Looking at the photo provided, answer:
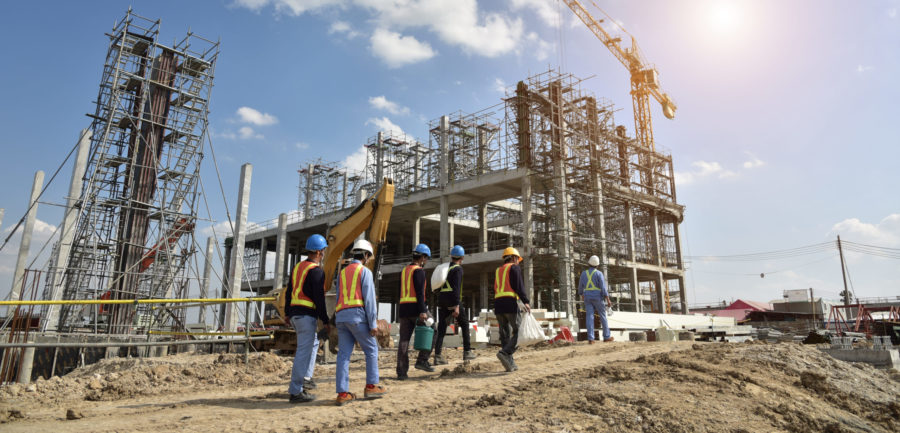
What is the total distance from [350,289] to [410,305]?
1.66 meters

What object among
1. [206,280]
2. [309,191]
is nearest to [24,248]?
[206,280]

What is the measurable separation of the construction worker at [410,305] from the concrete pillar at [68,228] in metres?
17.2

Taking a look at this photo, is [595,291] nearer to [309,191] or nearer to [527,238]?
[527,238]

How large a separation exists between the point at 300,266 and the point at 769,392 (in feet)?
18.1

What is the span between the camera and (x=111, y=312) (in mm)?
20797

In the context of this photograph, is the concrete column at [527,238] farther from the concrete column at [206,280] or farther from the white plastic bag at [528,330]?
the white plastic bag at [528,330]

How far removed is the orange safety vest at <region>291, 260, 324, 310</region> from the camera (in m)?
5.82

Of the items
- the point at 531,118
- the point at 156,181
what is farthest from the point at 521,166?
the point at 156,181

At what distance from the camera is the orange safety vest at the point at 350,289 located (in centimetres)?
555

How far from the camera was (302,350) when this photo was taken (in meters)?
5.79

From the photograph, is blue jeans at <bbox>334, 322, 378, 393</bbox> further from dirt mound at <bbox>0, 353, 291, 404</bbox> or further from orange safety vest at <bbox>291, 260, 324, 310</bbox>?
dirt mound at <bbox>0, 353, 291, 404</bbox>

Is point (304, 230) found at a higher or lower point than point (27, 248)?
higher

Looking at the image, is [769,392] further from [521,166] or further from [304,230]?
[304,230]

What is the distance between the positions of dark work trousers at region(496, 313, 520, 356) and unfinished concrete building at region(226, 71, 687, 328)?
18172mm
